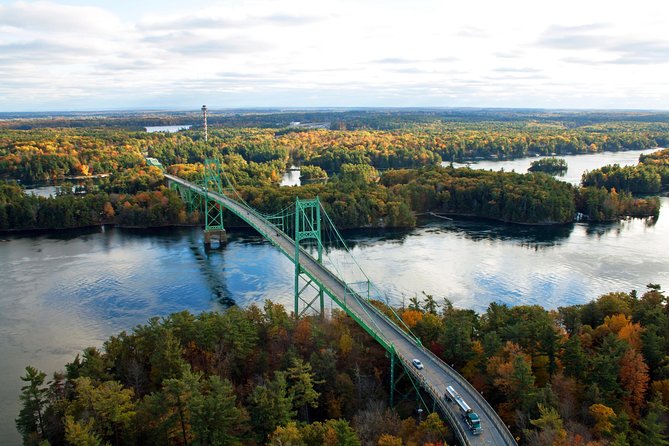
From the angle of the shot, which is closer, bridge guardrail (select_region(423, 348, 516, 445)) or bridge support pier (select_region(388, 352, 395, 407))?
bridge guardrail (select_region(423, 348, 516, 445))

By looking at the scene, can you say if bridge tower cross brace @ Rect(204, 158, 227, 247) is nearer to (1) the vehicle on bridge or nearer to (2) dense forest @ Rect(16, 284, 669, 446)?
(2) dense forest @ Rect(16, 284, 669, 446)

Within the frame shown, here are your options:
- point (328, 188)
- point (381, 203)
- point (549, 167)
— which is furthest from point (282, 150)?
point (381, 203)

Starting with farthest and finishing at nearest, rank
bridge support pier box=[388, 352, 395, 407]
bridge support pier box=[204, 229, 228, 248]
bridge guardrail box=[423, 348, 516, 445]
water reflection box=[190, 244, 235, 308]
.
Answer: bridge support pier box=[204, 229, 228, 248] < water reflection box=[190, 244, 235, 308] < bridge support pier box=[388, 352, 395, 407] < bridge guardrail box=[423, 348, 516, 445]

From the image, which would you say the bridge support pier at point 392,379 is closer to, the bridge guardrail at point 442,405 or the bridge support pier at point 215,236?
the bridge guardrail at point 442,405

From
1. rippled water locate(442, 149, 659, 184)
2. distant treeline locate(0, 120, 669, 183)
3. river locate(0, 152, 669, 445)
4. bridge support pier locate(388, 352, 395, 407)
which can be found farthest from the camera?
rippled water locate(442, 149, 659, 184)

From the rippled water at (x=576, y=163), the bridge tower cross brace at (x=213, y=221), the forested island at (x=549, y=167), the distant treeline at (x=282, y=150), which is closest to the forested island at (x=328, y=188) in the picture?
the distant treeline at (x=282, y=150)

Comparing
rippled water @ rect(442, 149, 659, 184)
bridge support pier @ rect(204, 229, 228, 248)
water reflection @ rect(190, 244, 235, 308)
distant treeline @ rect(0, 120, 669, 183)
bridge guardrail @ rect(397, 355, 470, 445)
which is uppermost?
distant treeline @ rect(0, 120, 669, 183)

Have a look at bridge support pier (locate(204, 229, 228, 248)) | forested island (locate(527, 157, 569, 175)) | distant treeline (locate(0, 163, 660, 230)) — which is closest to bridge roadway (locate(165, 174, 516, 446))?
bridge support pier (locate(204, 229, 228, 248))
